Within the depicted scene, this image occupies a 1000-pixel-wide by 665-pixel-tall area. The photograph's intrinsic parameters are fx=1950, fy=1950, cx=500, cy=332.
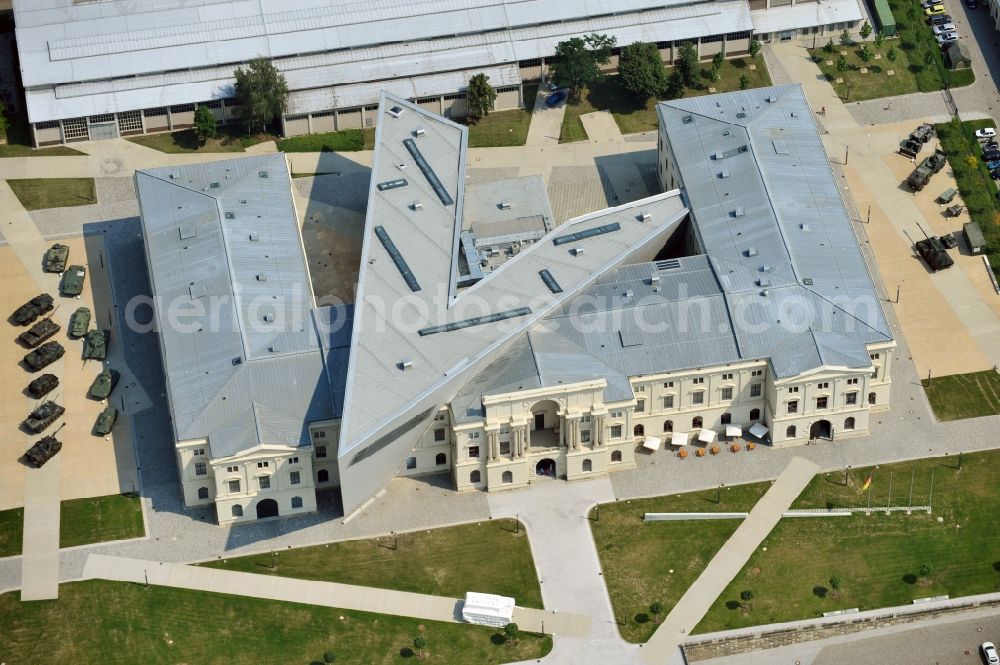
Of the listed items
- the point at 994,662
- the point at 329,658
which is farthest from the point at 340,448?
the point at 994,662

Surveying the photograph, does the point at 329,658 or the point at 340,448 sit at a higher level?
the point at 340,448

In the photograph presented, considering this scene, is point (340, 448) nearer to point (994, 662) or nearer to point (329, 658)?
point (329, 658)

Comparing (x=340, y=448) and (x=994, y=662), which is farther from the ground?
(x=340, y=448)
